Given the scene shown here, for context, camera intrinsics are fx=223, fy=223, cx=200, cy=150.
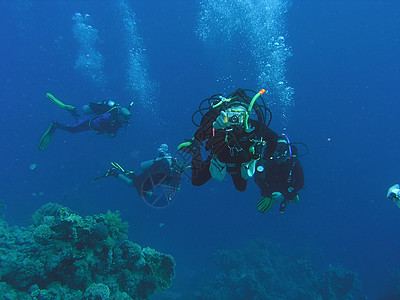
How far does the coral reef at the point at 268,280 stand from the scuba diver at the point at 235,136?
38.9 feet

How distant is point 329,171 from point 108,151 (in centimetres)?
4119

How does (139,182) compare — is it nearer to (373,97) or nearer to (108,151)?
(108,151)

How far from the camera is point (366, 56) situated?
161 feet

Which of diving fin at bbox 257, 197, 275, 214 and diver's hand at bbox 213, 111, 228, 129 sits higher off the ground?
diving fin at bbox 257, 197, 275, 214

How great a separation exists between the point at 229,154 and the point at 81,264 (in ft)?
14.4

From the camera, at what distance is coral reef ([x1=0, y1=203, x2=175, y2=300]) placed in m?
4.65

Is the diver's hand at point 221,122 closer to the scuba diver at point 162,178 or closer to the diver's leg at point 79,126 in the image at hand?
the scuba diver at point 162,178

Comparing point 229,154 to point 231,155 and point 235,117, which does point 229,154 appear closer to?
point 231,155

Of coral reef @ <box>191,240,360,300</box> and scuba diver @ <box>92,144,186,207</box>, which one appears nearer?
scuba diver @ <box>92,144,186,207</box>

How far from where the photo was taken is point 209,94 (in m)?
39.8

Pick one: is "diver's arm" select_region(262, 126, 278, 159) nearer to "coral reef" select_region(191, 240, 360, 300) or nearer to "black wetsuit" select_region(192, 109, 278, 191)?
"black wetsuit" select_region(192, 109, 278, 191)

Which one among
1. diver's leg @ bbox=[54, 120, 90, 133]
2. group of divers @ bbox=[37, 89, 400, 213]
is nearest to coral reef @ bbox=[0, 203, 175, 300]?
group of divers @ bbox=[37, 89, 400, 213]

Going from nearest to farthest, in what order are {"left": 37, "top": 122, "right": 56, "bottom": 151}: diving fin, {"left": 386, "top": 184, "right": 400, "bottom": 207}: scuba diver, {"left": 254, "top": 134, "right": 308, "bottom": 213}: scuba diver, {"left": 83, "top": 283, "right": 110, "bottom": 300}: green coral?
1. {"left": 386, "top": 184, "right": 400, "bottom": 207}: scuba diver
2. {"left": 83, "top": 283, "right": 110, "bottom": 300}: green coral
3. {"left": 254, "top": 134, "right": 308, "bottom": 213}: scuba diver
4. {"left": 37, "top": 122, "right": 56, "bottom": 151}: diving fin

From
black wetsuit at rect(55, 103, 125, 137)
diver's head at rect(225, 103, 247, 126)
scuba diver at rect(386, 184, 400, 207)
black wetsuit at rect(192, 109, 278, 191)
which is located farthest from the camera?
black wetsuit at rect(55, 103, 125, 137)
